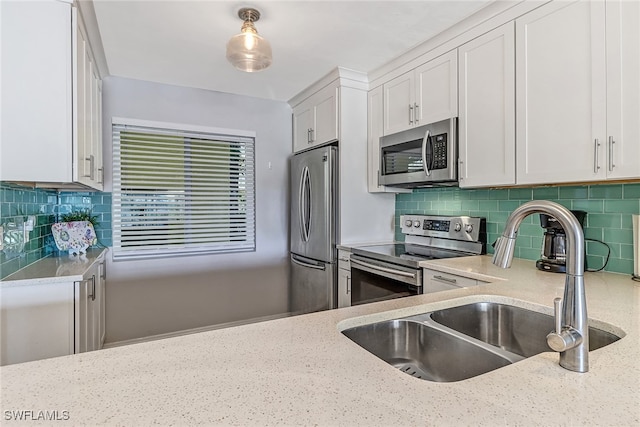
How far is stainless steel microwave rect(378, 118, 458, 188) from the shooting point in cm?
222

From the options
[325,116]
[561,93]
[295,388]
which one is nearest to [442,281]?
[561,93]

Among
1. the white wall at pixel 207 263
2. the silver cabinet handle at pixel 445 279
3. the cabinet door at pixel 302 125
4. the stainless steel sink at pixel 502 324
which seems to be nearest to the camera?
the stainless steel sink at pixel 502 324

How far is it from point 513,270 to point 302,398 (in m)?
1.61

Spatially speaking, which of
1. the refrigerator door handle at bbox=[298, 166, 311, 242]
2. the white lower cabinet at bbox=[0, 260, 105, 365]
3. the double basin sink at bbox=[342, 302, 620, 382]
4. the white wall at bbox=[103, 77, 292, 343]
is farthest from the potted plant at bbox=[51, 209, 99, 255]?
the double basin sink at bbox=[342, 302, 620, 382]

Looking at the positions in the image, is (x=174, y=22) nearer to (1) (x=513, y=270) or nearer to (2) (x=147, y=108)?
(2) (x=147, y=108)

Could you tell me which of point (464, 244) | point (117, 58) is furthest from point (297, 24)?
point (464, 244)

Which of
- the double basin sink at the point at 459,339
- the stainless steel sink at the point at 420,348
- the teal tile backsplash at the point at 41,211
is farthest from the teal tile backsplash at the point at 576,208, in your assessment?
the teal tile backsplash at the point at 41,211

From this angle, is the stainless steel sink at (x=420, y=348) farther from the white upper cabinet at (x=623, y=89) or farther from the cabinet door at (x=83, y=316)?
the cabinet door at (x=83, y=316)

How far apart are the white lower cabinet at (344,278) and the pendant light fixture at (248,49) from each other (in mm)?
1522

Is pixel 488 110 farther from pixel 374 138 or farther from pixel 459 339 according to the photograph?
pixel 459 339

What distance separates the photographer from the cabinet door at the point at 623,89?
141 cm

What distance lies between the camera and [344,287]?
2.79 meters

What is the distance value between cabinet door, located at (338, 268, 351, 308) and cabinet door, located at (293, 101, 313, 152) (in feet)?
4.28

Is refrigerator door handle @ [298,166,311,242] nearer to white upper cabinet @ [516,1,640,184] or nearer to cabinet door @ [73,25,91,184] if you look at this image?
cabinet door @ [73,25,91,184]
